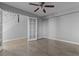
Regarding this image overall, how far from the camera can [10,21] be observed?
6059 mm

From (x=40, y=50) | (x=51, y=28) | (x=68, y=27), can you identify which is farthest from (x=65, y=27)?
(x=40, y=50)

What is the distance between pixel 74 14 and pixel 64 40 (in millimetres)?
2067

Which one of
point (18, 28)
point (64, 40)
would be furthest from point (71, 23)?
point (18, 28)

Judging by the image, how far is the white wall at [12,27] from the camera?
5.62 m

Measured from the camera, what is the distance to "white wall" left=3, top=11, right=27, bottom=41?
562 cm

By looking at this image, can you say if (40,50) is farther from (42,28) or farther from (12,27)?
(42,28)

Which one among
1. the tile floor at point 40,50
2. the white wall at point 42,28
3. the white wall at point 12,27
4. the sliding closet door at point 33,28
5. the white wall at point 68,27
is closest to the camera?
the tile floor at point 40,50

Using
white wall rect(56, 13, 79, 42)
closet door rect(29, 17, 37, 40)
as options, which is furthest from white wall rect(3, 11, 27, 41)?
white wall rect(56, 13, 79, 42)

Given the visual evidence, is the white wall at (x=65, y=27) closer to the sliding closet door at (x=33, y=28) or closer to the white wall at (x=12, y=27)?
the sliding closet door at (x=33, y=28)

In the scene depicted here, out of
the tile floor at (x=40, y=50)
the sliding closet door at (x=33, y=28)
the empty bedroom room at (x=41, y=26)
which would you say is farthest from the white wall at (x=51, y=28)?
the tile floor at (x=40, y=50)

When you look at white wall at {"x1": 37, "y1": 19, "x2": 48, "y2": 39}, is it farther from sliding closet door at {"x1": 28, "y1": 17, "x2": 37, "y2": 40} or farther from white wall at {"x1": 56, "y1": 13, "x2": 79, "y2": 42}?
white wall at {"x1": 56, "y1": 13, "x2": 79, "y2": 42}

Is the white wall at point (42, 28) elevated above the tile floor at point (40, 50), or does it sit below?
above

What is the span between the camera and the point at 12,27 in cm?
623

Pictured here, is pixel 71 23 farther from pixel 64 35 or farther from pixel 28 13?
pixel 28 13
